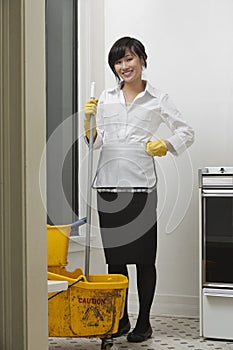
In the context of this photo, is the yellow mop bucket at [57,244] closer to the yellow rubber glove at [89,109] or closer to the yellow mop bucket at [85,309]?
the yellow mop bucket at [85,309]

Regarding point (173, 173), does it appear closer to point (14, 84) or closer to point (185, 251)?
point (185, 251)

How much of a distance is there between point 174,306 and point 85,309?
1.21m

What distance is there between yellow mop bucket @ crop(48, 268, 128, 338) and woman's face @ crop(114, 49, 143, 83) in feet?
3.77

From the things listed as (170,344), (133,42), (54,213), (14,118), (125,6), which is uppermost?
(125,6)

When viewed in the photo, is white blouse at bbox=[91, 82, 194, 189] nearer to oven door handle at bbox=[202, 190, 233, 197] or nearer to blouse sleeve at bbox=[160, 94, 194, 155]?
blouse sleeve at bbox=[160, 94, 194, 155]

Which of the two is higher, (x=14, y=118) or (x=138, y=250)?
(x=14, y=118)

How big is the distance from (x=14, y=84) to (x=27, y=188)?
35 centimetres

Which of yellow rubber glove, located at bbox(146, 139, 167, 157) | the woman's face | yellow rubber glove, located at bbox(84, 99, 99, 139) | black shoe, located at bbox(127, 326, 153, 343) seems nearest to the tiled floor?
black shoe, located at bbox(127, 326, 153, 343)

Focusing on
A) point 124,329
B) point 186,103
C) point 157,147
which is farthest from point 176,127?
point 124,329

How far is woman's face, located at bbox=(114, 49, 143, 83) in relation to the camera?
355 centimetres

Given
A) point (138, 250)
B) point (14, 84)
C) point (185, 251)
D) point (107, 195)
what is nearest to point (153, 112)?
point (107, 195)

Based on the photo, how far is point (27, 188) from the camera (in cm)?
Answer: 219

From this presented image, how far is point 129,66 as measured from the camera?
3.56 metres

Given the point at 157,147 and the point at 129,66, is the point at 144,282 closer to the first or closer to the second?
the point at 157,147
